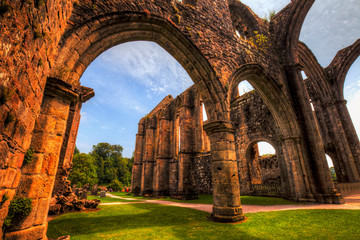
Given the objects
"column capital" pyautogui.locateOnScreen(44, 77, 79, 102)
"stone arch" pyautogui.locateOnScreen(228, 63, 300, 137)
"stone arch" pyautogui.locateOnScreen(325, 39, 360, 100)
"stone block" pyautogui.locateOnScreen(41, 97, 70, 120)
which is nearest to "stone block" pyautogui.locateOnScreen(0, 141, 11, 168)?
"stone block" pyautogui.locateOnScreen(41, 97, 70, 120)

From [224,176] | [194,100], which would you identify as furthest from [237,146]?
[224,176]

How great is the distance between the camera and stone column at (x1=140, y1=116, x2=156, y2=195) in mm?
14775

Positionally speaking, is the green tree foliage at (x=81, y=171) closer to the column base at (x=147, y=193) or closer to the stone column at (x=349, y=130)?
the column base at (x=147, y=193)

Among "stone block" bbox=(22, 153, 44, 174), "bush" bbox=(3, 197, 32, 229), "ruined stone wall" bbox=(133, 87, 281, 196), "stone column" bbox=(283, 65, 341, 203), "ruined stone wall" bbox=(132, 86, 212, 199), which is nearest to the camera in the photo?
"bush" bbox=(3, 197, 32, 229)

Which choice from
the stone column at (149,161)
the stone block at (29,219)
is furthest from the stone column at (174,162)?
the stone block at (29,219)

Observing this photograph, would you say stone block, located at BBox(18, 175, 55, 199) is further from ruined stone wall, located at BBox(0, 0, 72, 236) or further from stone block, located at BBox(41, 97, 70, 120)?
stone block, located at BBox(41, 97, 70, 120)

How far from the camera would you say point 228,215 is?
444cm

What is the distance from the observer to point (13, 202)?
2152mm

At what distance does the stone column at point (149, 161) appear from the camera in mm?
14775

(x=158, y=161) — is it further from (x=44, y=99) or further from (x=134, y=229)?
(x=44, y=99)

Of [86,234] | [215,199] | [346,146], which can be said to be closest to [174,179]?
[215,199]

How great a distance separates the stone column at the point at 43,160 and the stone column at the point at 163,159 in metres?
11.5

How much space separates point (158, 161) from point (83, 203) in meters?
7.81

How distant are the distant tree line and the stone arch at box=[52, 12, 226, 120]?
69.8 ft
